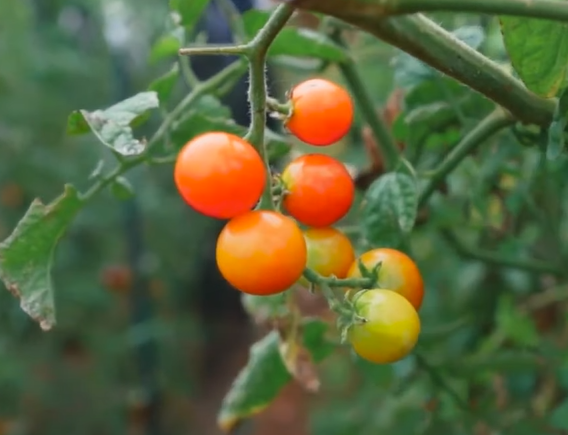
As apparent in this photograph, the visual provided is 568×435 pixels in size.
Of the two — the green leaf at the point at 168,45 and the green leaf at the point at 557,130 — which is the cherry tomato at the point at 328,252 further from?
the green leaf at the point at 168,45

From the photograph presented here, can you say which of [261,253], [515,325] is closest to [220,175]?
[261,253]

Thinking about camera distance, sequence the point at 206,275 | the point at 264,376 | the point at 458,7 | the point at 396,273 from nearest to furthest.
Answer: the point at 458,7, the point at 396,273, the point at 264,376, the point at 206,275

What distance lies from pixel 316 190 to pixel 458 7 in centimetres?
13

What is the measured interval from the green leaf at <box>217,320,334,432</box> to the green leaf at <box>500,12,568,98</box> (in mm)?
299

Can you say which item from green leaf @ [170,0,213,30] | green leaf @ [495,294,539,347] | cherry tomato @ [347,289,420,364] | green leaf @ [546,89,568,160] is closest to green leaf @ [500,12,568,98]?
green leaf @ [546,89,568,160]

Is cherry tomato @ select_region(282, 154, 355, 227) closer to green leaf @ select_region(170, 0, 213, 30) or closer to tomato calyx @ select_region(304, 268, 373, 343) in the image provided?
tomato calyx @ select_region(304, 268, 373, 343)

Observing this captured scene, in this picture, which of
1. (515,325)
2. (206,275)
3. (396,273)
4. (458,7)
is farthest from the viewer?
(206,275)

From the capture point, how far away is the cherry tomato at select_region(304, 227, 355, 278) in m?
0.39

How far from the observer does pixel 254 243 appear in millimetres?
319

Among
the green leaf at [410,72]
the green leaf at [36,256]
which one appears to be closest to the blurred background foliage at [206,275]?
the green leaf at [410,72]

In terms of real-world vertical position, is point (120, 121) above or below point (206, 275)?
above

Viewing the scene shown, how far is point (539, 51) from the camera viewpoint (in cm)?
34

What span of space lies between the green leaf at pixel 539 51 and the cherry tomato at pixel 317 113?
8 cm

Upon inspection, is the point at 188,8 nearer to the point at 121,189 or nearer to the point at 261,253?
the point at 121,189
